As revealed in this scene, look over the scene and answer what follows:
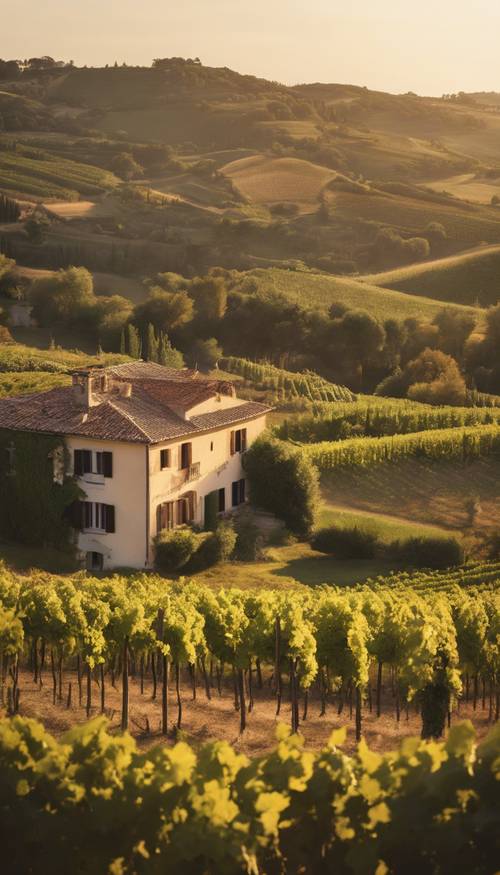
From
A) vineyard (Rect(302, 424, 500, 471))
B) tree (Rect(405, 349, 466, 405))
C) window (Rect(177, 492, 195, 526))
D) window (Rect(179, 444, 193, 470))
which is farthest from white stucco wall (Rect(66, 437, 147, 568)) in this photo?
tree (Rect(405, 349, 466, 405))

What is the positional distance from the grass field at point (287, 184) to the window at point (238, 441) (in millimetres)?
127790

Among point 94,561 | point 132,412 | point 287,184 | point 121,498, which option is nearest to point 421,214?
point 287,184

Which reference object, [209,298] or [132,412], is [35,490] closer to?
[132,412]

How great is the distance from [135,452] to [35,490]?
4118 mm

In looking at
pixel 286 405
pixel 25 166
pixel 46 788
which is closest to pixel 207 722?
pixel 46 788

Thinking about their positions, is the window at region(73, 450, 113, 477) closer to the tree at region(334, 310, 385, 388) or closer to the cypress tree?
the cypress tree

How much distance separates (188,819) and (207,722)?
472 inches

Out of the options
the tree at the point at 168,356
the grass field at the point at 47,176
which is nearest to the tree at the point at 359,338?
the tree at the point at 168,356

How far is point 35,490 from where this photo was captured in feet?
149

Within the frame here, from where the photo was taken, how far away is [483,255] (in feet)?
463

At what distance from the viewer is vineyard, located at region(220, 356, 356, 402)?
258 feet

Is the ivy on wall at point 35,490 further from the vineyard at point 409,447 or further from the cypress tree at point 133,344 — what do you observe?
the cypress tree at point 133,344

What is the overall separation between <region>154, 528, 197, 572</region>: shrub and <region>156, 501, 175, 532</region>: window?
30.5 inches

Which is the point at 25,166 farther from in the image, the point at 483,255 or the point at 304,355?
the point at 304,355
